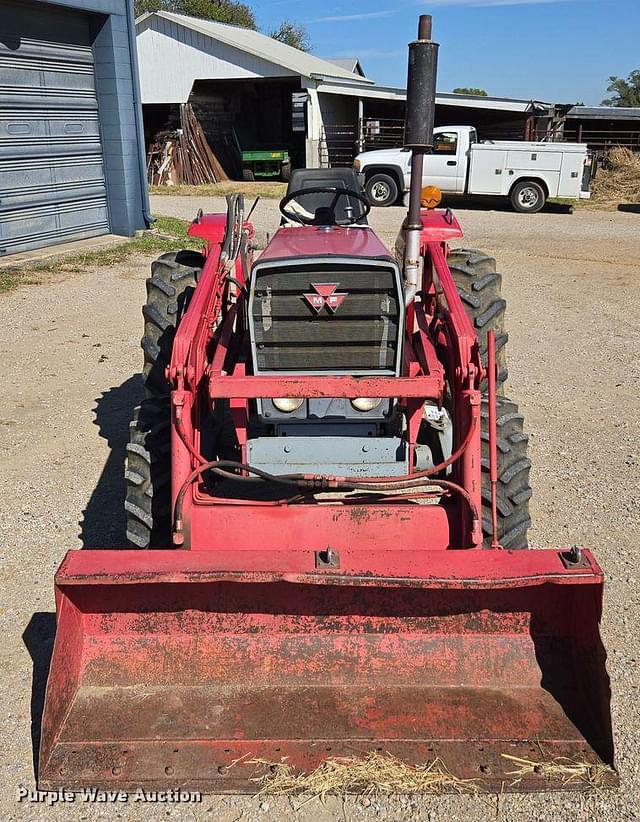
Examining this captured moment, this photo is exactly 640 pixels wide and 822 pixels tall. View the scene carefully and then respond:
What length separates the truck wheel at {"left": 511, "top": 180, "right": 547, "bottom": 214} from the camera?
18797mm

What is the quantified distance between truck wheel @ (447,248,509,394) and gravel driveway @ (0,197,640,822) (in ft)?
3.26

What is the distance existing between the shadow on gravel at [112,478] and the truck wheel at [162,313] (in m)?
0.68

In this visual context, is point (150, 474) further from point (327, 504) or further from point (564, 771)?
point (564, 771)

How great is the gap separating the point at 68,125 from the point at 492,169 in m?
10.2

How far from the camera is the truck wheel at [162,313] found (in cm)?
471

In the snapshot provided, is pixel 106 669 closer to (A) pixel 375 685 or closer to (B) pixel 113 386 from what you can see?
(A) pixel 375 685

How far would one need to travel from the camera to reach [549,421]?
612 cm

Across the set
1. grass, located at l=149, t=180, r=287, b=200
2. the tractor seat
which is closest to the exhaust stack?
the tractor seat

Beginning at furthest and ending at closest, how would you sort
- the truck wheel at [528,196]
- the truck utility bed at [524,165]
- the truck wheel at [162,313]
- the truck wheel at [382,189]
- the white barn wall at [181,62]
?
the white barn wall at [181,62], the truck wheel at [382,189], the truck wheel at [528,196], the truck utility bed at [524,165], the truck wheel at [162,313]

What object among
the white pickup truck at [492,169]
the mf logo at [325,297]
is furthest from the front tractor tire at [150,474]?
the white pickup truck at [492,169]

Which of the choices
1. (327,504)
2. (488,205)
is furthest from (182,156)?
(327,504)

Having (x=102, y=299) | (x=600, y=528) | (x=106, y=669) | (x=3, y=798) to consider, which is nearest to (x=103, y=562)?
(x=106, y=669)

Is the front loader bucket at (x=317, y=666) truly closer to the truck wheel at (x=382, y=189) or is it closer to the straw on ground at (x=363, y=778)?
the straw on ground at (x=363, y=778)

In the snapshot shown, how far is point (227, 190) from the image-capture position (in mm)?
23609
